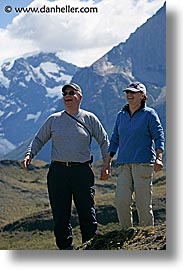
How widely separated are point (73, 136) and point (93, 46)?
1.18 m

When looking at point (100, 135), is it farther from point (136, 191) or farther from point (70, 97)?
point (136, 191)

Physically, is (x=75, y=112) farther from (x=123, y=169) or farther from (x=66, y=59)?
(x=66, y=59)

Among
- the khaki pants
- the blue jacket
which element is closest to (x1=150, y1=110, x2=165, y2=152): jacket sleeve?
the blue jacket

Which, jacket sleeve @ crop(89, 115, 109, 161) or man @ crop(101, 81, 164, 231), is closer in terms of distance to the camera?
man @ crop(101, 81, 164, 231)

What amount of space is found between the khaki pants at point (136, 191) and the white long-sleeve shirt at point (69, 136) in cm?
26

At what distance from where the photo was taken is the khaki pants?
17.1 ft

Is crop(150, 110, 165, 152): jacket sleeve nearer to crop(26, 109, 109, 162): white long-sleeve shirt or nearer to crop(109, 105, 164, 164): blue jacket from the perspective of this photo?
crop(109, 105, 164, 164): blue jacket

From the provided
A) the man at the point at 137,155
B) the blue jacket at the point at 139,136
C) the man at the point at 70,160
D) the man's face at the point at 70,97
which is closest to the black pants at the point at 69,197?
the man at the point at 70,160

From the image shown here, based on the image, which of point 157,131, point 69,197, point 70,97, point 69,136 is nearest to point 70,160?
point 69,136

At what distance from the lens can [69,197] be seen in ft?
17.4

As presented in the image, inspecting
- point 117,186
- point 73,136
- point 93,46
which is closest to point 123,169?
point 117,186

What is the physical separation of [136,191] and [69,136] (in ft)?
2.21

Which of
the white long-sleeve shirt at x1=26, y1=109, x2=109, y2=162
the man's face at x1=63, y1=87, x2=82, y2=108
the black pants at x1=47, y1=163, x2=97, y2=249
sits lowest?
the black pants at x1=47, y1=163, x2=97, y2=249

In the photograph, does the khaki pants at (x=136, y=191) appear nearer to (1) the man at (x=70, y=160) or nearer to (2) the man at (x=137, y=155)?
(2) the man at (x=137, y=155)
